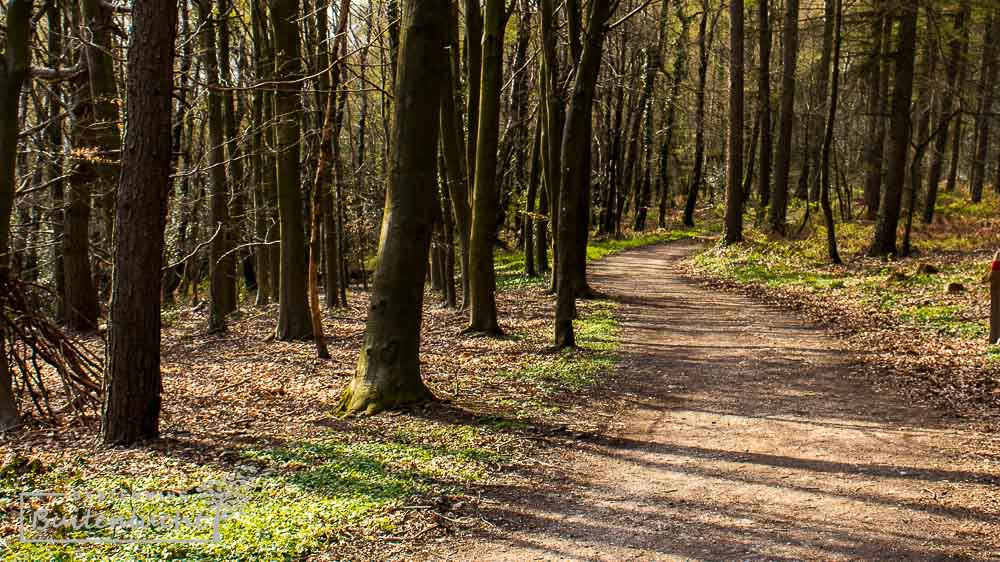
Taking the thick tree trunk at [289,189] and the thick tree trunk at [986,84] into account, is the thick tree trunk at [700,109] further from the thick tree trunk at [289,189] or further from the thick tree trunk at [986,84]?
the thick tree trunk at [289,189]

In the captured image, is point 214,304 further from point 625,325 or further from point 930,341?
point 930,341

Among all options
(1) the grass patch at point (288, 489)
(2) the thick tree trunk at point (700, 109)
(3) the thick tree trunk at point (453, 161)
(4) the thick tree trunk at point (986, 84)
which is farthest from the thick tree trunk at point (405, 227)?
(2) the thick tree trunk at point (700, 109)

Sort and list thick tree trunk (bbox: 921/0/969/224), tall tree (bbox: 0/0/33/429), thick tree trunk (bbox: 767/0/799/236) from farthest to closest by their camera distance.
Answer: thick tree trunk (bbox: 767/0/799/236) → thick tree trunk (bbox: 921/0/969/224) → tall tree (bbox: 0/0/33/429)

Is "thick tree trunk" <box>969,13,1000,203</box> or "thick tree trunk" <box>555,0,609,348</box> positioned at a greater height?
"thick tree trunk" <box>969,13,1000,203</box>

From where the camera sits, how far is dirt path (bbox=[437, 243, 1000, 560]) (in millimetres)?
4828

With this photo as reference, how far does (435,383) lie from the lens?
931 cm

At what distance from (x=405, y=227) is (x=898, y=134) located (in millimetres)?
16002

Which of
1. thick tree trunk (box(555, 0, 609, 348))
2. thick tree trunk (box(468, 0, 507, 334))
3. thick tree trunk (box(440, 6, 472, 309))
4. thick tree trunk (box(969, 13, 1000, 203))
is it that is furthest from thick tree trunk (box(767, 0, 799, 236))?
thick tree trunk (box(555, 0, 609, 348))

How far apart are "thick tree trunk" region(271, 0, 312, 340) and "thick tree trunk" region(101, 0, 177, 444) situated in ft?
18.0

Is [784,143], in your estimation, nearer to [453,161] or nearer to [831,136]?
[831,136]

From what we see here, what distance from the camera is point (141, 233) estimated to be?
6664mm

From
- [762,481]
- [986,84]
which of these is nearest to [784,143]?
[986,84]

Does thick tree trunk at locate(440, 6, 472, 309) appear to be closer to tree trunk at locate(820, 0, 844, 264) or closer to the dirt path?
the dirt path

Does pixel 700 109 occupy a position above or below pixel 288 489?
above
